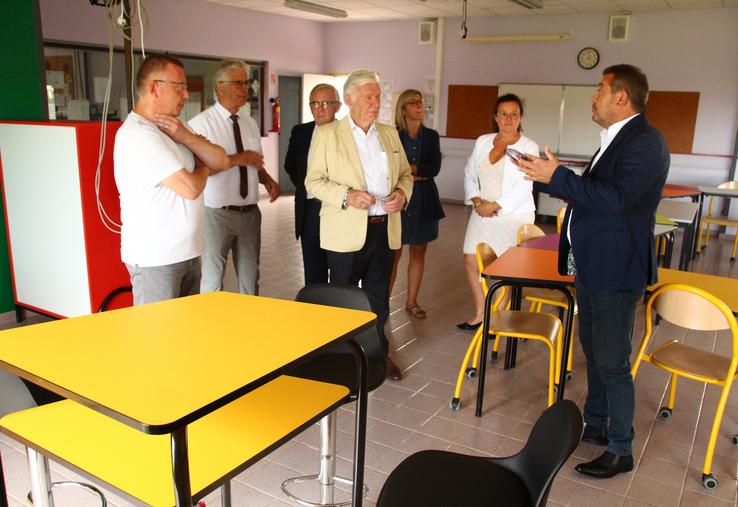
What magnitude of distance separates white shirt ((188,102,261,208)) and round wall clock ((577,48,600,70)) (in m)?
7.34

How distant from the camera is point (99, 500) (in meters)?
2.37

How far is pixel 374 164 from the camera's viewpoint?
3.25 metres

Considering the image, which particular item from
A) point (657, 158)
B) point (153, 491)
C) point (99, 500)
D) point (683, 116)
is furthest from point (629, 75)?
point (683, 116)

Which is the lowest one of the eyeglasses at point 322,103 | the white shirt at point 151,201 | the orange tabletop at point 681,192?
the orange tabletop at point 681,192

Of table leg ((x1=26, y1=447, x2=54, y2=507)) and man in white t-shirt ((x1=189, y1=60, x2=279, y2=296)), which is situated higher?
man in white t-shirt ((x1=189, y1=60, x2=279, y2=296))

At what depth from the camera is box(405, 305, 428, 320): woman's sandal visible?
15.4 feet

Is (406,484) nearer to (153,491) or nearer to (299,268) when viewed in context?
(153,491)

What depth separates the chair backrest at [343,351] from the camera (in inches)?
87.6

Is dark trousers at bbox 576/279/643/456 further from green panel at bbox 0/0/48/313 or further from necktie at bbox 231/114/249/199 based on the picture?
green panel at bbox 0/0/48/313

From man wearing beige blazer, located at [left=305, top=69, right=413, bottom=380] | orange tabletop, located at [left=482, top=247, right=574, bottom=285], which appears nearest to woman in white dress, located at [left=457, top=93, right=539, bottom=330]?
orange tabletop, located at [left=482, top=247, right=574, bottom=285]

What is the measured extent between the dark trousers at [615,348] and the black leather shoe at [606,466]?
0.09 ft

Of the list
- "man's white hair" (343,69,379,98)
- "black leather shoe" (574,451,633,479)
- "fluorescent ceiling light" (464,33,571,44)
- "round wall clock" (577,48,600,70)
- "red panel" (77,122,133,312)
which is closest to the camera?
"black leather shoe" (574,451,633,479)

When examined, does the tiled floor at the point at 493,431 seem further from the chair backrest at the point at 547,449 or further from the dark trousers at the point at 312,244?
the chair backrest at the point at 547,449

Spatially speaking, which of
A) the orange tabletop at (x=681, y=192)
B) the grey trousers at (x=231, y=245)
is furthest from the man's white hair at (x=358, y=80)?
the orange tabletop at (x=681, y=192)
